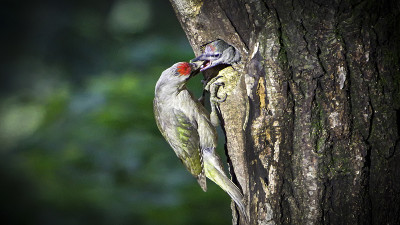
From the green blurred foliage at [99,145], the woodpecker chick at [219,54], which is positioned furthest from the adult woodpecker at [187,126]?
the green blurred foliage at [99,145]

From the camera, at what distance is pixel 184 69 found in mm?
2930

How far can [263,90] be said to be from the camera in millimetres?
1908

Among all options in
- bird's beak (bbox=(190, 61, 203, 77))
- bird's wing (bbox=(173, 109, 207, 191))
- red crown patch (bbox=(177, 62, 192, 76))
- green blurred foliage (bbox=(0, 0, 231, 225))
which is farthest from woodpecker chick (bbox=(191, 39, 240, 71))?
green blurred foliage (bbox=(0, 0, 231, 225))

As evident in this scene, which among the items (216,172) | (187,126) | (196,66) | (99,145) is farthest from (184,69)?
(99,145)

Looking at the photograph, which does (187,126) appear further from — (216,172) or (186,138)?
(216,172)

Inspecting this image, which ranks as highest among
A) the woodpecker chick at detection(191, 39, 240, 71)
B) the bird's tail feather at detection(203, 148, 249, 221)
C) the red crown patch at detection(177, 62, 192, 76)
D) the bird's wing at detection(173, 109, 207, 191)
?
the red crown patch at detection(177, 62, 192, 76)

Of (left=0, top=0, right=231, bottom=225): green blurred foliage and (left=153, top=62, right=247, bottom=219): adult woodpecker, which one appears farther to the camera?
(left=0, top=0, right=231, bottom=225): green blurred foliage

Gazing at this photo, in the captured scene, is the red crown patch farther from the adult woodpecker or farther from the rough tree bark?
the rough tree bark

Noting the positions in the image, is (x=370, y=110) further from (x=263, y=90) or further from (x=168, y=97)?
(x=168, y=97)

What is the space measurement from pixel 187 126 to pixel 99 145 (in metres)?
1.30

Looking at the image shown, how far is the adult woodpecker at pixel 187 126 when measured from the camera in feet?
9.73

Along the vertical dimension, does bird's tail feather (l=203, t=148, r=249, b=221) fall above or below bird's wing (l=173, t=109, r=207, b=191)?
below

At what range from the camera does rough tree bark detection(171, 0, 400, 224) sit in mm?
1746

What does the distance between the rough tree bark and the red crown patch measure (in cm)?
99
